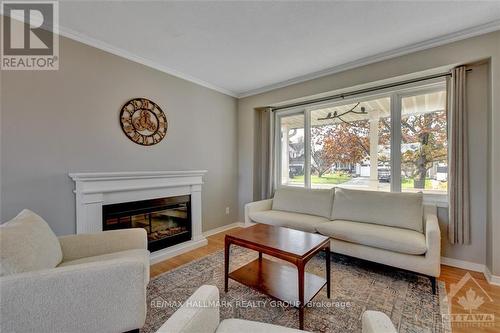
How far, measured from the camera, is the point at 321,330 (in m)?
1.58

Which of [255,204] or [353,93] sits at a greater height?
[353,93]

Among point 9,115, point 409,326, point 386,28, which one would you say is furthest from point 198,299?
point 386,28

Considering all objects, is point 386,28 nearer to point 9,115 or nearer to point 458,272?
point 458,272

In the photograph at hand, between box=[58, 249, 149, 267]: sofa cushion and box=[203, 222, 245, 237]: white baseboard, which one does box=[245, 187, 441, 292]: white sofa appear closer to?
box=[203, 222, 245, 237]: white baseboard

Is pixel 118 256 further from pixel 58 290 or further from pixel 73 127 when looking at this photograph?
pixel 73 127

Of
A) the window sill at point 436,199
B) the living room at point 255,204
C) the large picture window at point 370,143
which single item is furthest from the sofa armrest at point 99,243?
the window sill at point 436,199

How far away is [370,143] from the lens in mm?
3252

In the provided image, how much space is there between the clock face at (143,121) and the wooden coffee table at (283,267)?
1.77 m

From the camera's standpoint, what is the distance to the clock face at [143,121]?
273 centimetres

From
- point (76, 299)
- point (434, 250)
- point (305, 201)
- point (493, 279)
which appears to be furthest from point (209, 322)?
point (493, 279)

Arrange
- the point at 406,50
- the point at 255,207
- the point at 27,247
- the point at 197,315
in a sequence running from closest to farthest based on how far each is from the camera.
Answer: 1. the point at 197,315
2. the point at 27,247
3. the point at 406,50
4. the point at 255,207

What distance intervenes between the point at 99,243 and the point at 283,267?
164cm

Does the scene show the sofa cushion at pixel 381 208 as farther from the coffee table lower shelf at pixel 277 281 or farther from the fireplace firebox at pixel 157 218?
the fireplace firebox at pixel 157 218

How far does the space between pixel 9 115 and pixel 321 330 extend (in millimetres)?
3115
